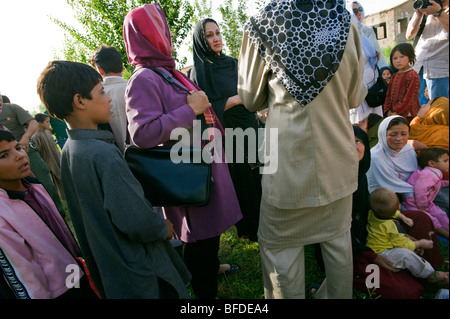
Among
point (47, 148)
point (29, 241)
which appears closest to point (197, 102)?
point (29, 241)

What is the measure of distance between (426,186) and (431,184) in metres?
0.04

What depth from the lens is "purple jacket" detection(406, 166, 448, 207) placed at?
2.37m

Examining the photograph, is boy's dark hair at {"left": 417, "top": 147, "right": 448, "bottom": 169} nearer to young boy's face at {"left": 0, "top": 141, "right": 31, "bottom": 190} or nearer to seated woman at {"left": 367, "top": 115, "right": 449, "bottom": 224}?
seated woman at {"left": 367, "top": 115, "right": 449, "bottom": 224}

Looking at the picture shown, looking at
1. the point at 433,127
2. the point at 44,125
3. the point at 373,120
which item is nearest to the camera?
the point at 433,127

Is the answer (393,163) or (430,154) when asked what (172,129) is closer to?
(393,163)

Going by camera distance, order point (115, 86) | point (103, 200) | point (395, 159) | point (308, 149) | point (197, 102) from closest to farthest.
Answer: point (103, 200), point (308, 149), point (197, 102), point (115, 86), point (395, 159)

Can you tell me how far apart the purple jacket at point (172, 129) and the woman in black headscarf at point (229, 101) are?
84 centimetres

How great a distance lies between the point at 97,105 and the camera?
4.34ft

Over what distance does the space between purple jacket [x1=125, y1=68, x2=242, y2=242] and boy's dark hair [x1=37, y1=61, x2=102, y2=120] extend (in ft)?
0.75

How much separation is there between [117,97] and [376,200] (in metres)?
2.10

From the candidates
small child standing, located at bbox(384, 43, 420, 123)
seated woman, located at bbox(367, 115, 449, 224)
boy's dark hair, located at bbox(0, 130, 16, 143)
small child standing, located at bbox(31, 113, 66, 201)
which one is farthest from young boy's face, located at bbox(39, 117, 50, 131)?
small child standing, located at bbox(384, 43, 420, 123)

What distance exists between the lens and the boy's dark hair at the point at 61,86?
1253 mm

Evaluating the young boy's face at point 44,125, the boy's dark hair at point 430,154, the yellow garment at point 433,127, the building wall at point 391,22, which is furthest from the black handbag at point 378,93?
the building wall at point 391,22
